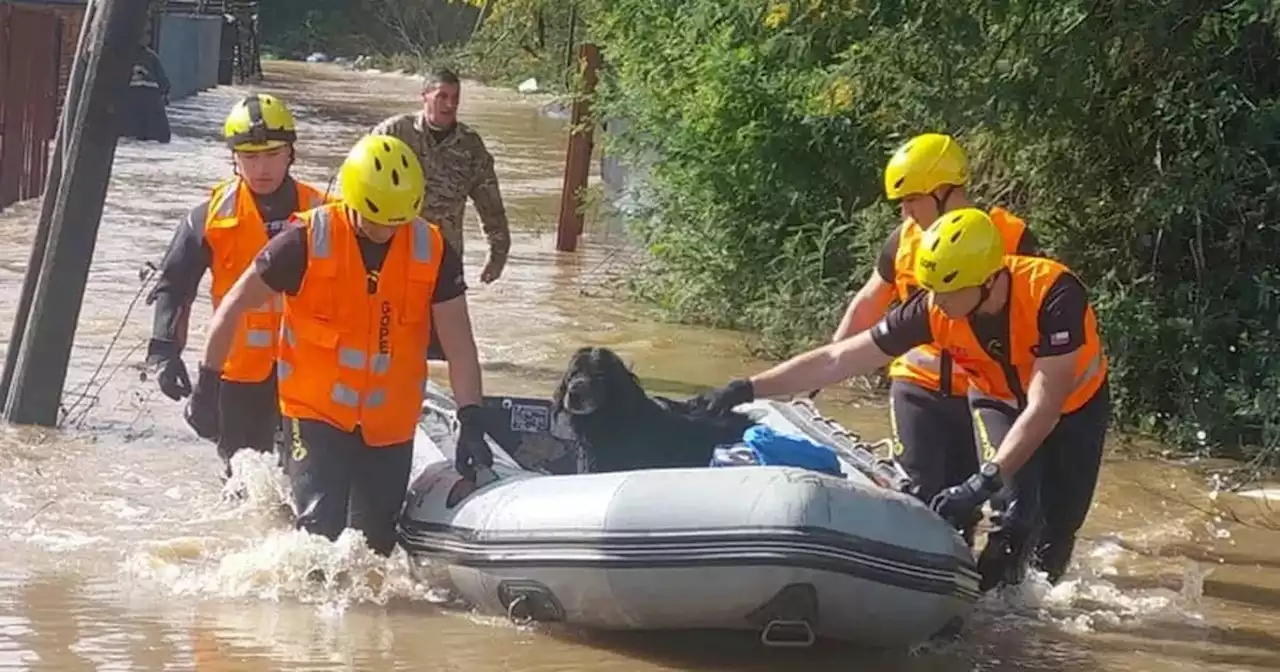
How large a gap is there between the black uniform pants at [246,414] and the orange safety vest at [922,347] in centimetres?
222

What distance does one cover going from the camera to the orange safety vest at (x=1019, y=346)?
22.1 ft

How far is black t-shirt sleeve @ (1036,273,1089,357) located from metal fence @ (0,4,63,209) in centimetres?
1219

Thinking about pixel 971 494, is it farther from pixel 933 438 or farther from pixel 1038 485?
pixel 933 438

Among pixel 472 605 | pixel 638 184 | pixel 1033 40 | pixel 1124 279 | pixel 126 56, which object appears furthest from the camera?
pixel 638 184

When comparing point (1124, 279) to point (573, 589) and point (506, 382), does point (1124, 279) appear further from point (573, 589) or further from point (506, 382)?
point (573, 589)

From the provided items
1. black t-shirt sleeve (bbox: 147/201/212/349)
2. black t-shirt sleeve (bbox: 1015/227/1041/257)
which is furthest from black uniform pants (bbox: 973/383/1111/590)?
black t-shirt sleeve (bbox: 147/201/212/349)

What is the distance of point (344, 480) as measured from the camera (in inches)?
266

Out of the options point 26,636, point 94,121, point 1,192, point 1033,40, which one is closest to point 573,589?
point 26,636

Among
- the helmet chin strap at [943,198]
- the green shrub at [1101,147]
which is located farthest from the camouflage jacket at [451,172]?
Answer: the helmet chin strap at [943,198]

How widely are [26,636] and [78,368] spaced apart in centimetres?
477

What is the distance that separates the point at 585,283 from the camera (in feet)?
51.4

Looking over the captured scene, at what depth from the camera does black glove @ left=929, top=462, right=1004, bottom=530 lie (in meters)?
6.40

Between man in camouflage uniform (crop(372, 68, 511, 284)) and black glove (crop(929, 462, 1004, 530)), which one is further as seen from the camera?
man in camouflage uniform (crop(372, 68, 511, 284))

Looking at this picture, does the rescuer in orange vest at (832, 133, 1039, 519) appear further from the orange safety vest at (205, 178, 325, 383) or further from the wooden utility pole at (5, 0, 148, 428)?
the wooden utility pole at (5, 0, 148, 428)
